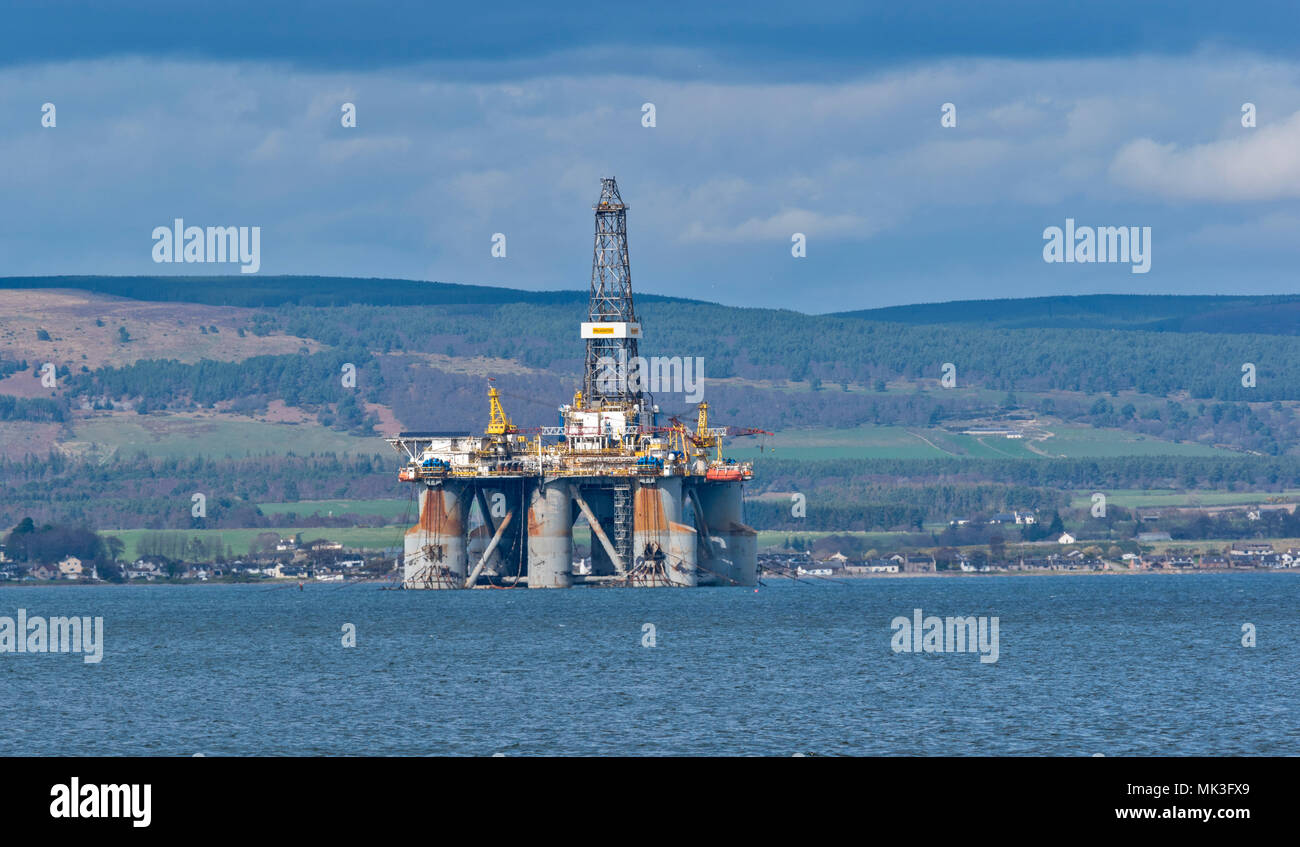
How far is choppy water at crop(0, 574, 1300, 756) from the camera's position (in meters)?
59.2

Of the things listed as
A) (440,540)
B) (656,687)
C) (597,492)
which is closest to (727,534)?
(597,492)

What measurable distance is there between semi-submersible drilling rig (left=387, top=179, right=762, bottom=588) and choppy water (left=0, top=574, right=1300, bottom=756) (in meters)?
17.1

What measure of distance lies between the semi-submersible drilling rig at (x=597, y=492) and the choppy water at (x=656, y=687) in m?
17.1

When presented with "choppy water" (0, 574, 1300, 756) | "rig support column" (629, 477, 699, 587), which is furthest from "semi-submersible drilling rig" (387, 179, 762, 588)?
"choppy water" (0, 574, 1300, 756)

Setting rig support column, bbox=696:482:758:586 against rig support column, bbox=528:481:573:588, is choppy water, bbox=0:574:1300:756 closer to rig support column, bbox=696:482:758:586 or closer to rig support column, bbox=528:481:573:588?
rig support column, bbox=528:481:573:588

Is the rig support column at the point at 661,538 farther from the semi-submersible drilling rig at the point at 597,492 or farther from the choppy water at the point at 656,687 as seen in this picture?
the choppy water at the point at 656,687

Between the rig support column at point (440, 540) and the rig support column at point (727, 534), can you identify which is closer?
the rig support column at point (440, 540)

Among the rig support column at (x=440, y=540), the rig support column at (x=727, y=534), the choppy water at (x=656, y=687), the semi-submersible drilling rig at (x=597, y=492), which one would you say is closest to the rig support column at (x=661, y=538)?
the semi-submersible drilling rig at (x=597, y=492)

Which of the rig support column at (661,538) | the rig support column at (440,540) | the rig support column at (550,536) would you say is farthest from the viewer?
the rig support column at (440,540)

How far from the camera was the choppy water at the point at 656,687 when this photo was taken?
59250mm
